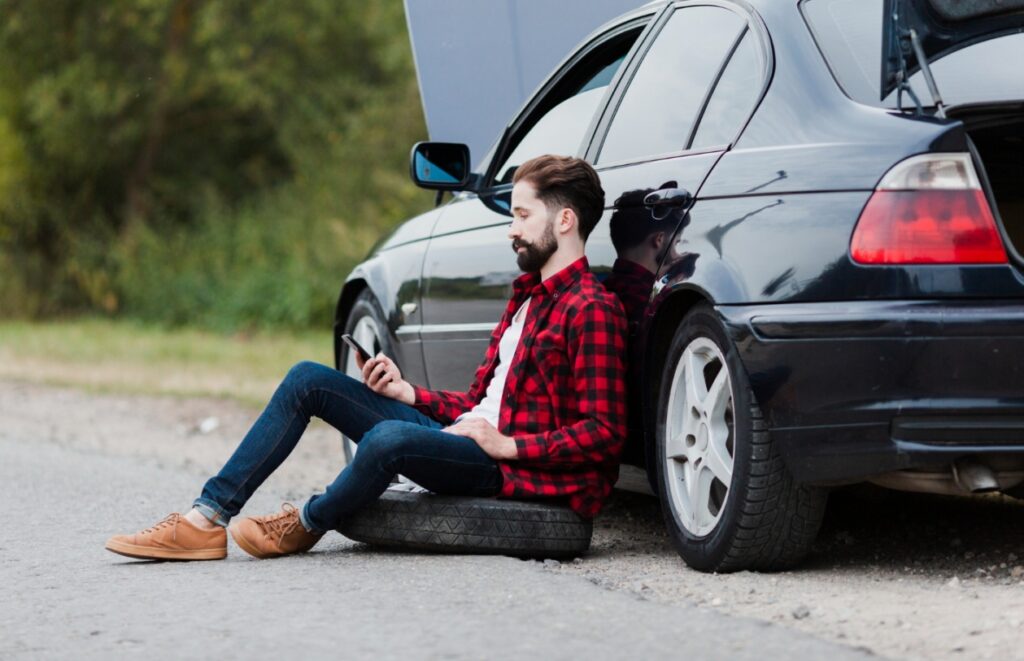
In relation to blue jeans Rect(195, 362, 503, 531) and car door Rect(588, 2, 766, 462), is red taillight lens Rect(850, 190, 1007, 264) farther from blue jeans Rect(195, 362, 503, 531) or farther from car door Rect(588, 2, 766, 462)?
blue jeans Rect(195, 362, 503, 531)

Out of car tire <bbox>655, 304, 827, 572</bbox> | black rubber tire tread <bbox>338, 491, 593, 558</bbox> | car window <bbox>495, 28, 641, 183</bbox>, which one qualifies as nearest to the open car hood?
car tire <bbox>655, 304, 827, 572</bbox>

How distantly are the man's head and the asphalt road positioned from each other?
981mm

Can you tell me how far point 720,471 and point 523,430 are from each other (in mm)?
777

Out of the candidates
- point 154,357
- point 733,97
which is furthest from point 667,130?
point 154,357

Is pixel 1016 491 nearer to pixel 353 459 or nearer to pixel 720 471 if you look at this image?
pixel 720 471

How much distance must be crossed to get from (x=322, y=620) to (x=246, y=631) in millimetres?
199

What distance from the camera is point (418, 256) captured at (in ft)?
21.5

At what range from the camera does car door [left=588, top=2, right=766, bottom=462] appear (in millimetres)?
4754

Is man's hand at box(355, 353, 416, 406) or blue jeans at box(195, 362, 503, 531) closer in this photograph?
blue jeans at box(195, 362, 503, 531)

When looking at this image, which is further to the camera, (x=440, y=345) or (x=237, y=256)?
(x=237, y=256)

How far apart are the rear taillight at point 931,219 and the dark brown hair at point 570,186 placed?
1.19 meters

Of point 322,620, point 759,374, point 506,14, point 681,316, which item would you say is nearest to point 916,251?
point 759,374

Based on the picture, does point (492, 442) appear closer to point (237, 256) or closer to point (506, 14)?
point (506, 14)

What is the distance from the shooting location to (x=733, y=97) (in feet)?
15.8
